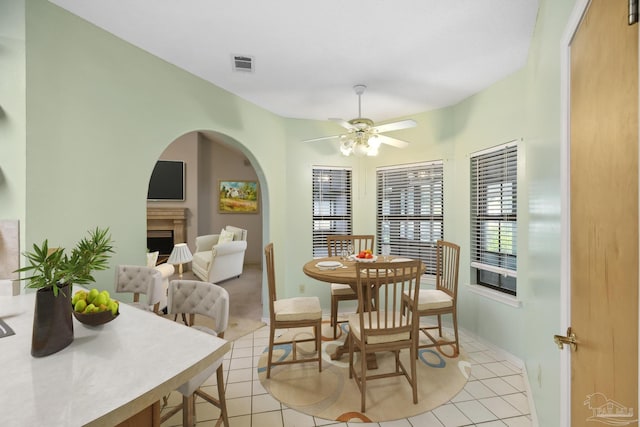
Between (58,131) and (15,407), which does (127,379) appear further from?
(58,131)

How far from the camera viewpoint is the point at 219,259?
16.6 feet

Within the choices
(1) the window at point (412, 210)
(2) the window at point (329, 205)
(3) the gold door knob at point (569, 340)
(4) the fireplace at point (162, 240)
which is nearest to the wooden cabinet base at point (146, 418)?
(3) the gold door knob at point (569, 340)

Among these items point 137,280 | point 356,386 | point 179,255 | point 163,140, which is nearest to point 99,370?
point 137,280

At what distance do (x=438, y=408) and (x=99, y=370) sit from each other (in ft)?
6.92

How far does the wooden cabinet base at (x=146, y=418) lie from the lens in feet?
3.03

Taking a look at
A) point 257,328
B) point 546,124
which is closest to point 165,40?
point 546,124

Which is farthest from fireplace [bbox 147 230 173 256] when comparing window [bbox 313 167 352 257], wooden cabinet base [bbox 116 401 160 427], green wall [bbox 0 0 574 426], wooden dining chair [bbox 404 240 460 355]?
wooden cabinet base [bbox 116 401 160 427]

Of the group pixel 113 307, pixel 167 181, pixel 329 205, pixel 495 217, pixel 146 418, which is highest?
pixel 167 181

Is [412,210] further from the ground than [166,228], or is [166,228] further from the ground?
[412,210]

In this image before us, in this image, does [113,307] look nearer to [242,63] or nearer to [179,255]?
[242,63]

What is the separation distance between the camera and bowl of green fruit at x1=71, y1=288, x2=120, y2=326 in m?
1.23

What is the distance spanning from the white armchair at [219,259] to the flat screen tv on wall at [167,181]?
1.59 m

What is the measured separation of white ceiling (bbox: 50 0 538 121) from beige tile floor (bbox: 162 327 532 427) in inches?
105

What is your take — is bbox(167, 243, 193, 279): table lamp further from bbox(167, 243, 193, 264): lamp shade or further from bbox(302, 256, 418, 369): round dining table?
bbox(302, 256, 418, 369): round dining table
